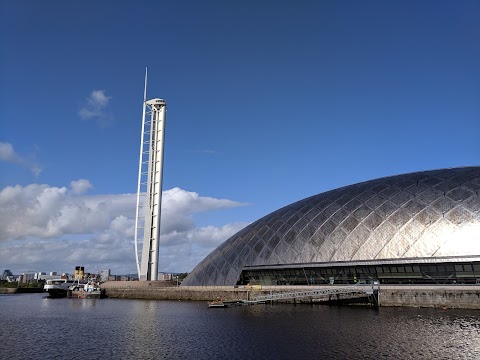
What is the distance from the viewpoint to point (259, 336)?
27.3 metres

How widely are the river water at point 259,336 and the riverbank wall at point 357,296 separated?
2085 mm

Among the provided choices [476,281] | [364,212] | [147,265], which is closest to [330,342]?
[476,281]

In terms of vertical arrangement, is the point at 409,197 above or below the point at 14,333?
Answer: above

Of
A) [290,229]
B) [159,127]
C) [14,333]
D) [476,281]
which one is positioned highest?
[159,127]

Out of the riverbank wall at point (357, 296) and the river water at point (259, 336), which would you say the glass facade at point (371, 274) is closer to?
the riverbank wall at point (357, 296)

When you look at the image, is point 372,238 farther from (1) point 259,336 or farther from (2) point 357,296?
(1) point 259,336

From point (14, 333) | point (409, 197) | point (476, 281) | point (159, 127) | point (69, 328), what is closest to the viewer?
point (14, 333)

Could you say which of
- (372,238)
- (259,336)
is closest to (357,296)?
(372,238)

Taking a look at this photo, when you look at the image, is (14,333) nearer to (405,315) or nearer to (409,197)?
(405,315)

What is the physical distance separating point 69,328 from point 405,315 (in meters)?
27.4

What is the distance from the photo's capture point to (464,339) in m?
24.1

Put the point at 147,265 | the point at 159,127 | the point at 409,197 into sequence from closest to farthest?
the point at 409,197
the point at 147,265
the point at 159,127

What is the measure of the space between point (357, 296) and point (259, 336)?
71.2ft

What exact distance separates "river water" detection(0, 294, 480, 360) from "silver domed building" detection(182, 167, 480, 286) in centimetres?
774
